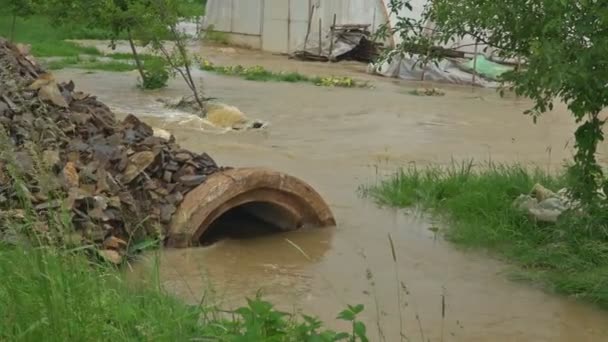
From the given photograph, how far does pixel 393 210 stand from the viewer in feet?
27.1

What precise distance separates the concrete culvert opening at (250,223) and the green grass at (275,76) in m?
10.9

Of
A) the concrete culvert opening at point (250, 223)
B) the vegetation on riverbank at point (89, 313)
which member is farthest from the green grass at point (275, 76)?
the vegetation on riverbank at point (89, 313)

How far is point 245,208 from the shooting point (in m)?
8.12

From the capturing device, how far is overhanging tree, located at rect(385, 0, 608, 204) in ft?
15.8

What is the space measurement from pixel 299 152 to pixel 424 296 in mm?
5277

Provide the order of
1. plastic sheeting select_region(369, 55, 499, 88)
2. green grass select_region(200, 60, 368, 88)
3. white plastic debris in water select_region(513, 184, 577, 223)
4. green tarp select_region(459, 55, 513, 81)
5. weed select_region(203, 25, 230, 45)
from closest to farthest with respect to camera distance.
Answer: white plastic debris in water select_region(513, 184, 577, 223) < green grass select_region(200, 60, 368, 88) < plastic sheeting select_region(369, 55, 499, 88) < green tarp select_region(459, 55, 513, 81) < weed select_region(203, 25, 230, 45)

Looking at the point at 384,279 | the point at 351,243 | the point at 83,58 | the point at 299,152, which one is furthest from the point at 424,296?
the point at 83,58

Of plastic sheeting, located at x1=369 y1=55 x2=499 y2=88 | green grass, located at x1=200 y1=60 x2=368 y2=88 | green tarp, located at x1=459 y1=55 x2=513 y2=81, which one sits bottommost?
green grass, located at x1=200 y1=60 x2=368 y2=88

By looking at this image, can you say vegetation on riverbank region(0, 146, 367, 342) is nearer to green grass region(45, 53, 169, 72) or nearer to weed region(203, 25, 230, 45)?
green grass region(45, 53, 169, 72)

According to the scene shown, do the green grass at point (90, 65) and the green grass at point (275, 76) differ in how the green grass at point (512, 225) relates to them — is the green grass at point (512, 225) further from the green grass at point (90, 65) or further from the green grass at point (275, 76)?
the green grass at point (90, 65)

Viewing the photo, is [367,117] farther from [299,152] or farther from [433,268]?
[433,268]

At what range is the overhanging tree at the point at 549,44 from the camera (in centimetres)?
483

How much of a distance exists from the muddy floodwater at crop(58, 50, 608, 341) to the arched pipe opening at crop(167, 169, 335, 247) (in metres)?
0.14

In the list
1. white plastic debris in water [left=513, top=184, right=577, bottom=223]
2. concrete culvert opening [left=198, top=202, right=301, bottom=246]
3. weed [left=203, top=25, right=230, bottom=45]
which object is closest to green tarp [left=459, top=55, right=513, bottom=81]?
weed [left=203, top=25, right=230, bottom=45]
